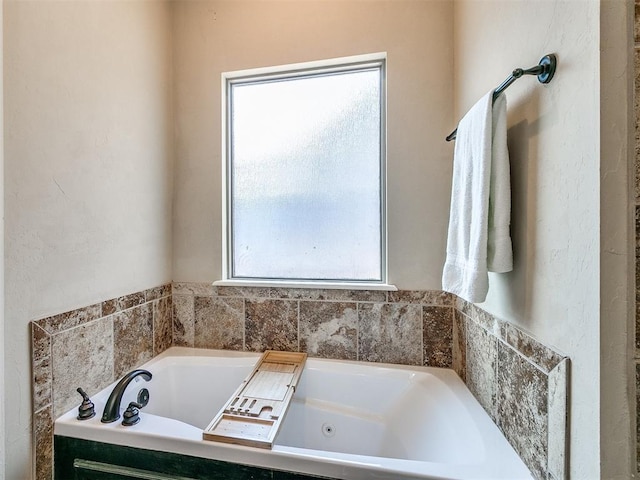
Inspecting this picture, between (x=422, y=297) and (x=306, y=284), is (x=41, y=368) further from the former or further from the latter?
(x=422, y=297)

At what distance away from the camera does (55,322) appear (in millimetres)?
1123

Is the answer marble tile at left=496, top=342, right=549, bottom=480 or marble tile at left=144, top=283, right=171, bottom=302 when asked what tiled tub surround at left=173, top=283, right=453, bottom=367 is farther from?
marble tile at left=496, top=342, right=549, bottom=480

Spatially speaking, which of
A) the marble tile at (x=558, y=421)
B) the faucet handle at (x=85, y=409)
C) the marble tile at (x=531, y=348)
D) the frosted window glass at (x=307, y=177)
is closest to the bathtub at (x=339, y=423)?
the faucet handle at (x=85, y=409)

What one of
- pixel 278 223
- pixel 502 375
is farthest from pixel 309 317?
pixel 502 375

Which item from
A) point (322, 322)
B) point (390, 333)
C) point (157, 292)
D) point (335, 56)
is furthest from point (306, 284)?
point (335, 56)

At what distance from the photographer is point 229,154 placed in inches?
73.2

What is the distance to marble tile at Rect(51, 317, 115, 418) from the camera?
1.13 m

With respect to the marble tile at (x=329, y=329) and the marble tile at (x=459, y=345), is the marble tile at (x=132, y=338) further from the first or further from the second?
the marble tile at (x=459, y=345)

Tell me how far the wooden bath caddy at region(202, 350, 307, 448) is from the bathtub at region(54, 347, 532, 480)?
1.4 inches

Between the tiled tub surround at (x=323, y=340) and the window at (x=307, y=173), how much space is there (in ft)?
0.60

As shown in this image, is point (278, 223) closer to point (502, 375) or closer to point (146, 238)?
point (146, 238)

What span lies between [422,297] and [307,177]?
0.96m

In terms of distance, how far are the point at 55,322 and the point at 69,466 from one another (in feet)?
1.78

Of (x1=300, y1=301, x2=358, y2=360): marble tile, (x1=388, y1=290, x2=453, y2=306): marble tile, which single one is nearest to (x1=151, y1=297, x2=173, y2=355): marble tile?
(x1=300, y1=301, x2=358, y2=360): marble tile
